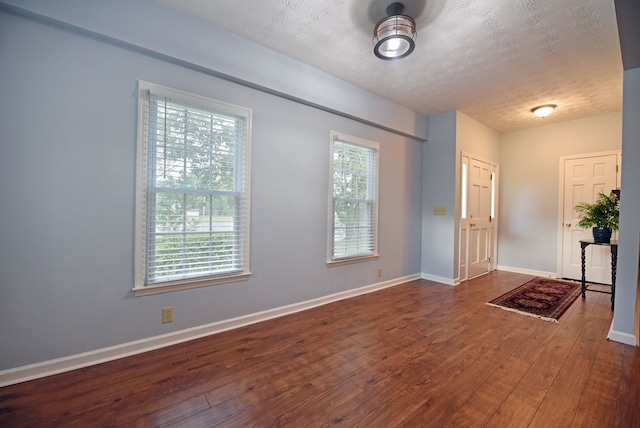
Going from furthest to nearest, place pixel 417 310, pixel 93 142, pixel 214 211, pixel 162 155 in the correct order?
pixel 417 310 < pixel 214 211 < pixel 162 155 < pixel 93 142

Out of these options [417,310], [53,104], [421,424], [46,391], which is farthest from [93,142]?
[417,310]

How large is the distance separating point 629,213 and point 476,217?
2407 millimetres

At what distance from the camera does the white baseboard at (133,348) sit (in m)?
1.81

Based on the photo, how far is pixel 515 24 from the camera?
2.35 m

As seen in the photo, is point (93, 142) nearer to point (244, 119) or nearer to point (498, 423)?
point (244, 119)

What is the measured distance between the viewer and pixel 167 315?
7.59ft

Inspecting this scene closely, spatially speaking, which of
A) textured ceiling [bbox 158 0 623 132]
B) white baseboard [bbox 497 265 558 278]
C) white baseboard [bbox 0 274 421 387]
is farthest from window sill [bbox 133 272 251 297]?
white baseboard [bbox 497 265 558 278]

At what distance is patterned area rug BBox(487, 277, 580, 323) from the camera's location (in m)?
3.20

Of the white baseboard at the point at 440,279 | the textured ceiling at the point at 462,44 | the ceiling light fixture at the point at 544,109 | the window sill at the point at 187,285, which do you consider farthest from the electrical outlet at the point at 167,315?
the ceiling light fixture at the point at 544,109

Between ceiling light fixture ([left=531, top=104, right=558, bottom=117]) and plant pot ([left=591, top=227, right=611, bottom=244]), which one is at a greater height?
ceiling light fixture ([left=531, top=104, right=558, bottom=117])

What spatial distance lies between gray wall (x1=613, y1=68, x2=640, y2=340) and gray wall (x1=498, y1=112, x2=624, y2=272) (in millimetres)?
2558

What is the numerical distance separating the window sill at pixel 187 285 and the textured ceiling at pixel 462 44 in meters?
2.31

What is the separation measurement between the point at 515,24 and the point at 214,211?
3.17 meters

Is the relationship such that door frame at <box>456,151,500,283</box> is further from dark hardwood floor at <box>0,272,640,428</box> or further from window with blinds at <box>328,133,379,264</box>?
dark hardwood floor at <box>0,272,640,428</box>
